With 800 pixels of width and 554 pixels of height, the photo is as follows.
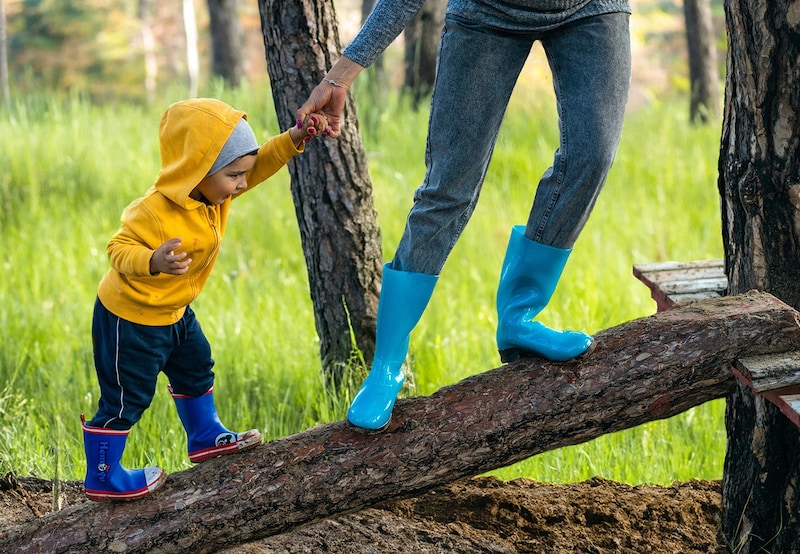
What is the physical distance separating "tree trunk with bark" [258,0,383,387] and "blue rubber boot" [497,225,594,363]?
3.19 ft

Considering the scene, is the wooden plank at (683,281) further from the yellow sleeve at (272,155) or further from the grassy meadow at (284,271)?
the yellow sleeve at (272,155)

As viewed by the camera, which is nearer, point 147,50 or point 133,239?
point 133,239

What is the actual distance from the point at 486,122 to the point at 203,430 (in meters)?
1.14

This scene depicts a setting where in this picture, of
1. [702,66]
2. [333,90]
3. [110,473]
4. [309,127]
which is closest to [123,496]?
[110,473]

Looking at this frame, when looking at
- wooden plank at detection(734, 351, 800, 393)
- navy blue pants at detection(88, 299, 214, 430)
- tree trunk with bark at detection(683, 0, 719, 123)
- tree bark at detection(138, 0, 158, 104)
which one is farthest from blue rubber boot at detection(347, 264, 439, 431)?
tree bark at detection(138, 0, 158, 104)

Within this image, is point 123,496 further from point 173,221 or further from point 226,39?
point 226,39

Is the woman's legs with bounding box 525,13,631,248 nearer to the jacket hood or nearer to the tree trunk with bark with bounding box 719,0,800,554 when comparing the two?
the tree trunk with bark with bounding box 719,0,800,554

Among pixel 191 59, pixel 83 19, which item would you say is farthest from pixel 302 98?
pixel 83 19

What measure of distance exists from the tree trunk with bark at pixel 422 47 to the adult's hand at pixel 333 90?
485 centimetres

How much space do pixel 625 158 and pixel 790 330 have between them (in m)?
4.51

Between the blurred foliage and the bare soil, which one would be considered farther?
the blurred foliage

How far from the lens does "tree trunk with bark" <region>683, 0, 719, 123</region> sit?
841 cm

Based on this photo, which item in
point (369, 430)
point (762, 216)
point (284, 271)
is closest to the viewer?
point (369, 430)

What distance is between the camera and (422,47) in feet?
24.4
